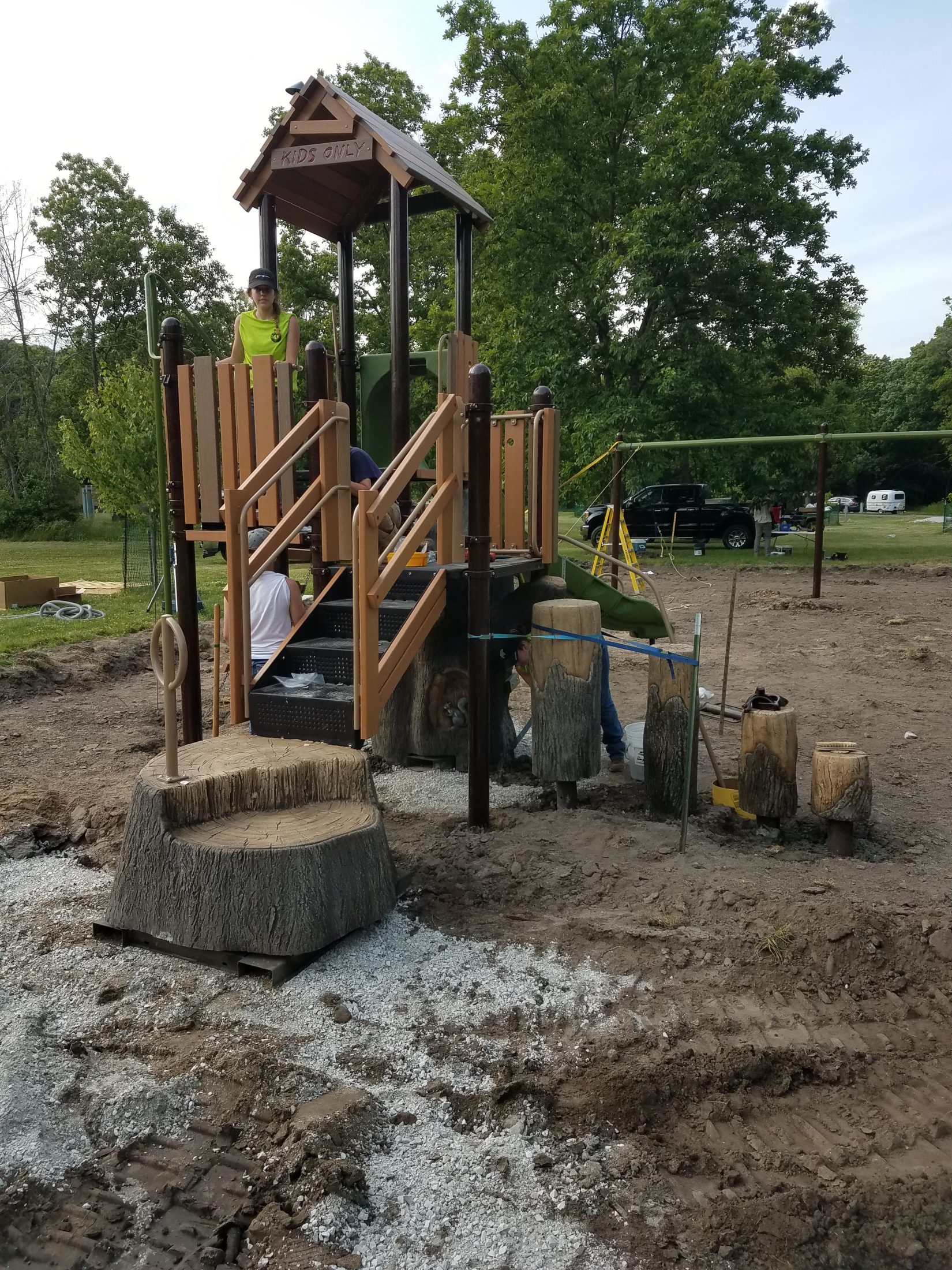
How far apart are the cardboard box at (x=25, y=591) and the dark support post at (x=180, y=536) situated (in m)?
8.46

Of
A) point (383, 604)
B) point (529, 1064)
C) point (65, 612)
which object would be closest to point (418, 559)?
point (383, 604)

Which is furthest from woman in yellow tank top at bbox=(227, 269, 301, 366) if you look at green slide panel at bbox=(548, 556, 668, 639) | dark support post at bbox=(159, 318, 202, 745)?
green slide panel at bbox=(548, 556, 668, 639)

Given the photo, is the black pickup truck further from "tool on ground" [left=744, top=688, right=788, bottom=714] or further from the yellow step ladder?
"tool on ground" [left=744, top=688, right=788, bottom=714]

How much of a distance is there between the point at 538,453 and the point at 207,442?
78.4 inches

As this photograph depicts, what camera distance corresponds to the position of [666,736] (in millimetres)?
4891

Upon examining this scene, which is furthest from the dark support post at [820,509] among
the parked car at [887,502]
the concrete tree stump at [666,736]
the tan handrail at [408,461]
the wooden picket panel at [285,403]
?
the parked car at [887,502]

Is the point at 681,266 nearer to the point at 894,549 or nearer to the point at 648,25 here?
the point at 648,25

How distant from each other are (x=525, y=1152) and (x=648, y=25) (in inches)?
919

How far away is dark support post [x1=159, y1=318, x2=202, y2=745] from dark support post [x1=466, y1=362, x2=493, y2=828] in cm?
157

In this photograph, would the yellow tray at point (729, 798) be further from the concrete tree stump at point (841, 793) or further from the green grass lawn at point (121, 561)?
the green grass lawn at point (121, 561)

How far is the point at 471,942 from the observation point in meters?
A: 3.54

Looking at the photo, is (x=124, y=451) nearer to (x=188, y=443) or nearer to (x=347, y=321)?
(x=347, y=321)

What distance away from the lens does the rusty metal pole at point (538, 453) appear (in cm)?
565

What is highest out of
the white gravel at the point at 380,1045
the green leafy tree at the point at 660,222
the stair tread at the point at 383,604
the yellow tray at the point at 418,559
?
the green leafy tree at the point at 660,222
